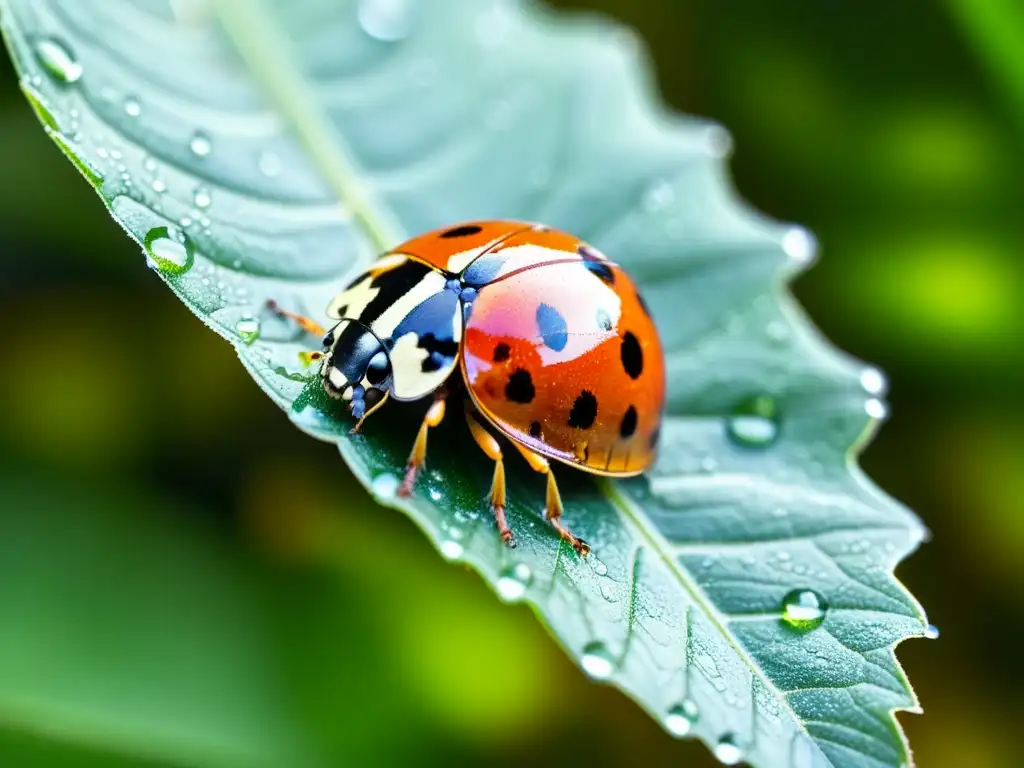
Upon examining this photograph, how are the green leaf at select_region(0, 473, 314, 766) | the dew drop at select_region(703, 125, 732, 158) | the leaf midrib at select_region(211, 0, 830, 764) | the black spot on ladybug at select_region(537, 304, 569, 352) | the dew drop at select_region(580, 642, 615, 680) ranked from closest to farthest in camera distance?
the dew drop at select_region(580, 642, 615, 680) → the black spot on ladybug at select_region(537, 304, 569, 352) → the green leaf at select_region(0, 473, 314, 766) → the leaf midrib at select_region(211, 0, 830, 764) → the dew drop at select_region(703, 125, 732, 158)

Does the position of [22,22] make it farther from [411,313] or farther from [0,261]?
[411,313]

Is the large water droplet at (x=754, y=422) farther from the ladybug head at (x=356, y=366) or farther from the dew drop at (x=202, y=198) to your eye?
the dew drop at (x=202, y=198)

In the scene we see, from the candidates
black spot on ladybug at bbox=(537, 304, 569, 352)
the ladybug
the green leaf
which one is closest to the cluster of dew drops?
the ladybug

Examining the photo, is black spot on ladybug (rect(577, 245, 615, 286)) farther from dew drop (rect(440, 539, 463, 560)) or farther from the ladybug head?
dew drop (rect(440, 539, 463, 560))

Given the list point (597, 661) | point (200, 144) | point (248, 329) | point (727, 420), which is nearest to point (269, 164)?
point (200, 144)

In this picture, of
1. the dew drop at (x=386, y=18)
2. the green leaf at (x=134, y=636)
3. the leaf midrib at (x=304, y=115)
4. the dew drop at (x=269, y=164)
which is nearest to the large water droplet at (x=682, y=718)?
the leaf midrib at (x=304, y=115)

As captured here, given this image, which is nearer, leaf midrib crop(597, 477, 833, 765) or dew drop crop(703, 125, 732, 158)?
leaf midrib crop(597, 477, 833, 765)

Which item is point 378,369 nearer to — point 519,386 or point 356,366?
point 356,366

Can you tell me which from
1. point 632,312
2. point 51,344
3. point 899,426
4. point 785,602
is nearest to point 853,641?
point 785,602
